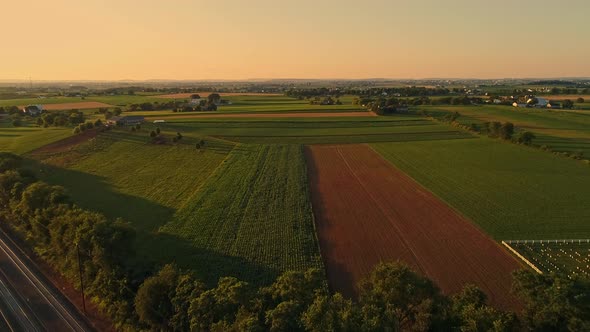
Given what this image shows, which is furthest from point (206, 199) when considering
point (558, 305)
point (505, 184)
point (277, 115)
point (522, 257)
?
point (277, 115)

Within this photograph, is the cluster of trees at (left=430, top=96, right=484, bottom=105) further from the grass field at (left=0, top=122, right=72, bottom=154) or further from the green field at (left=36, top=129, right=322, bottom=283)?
the grass field at (left=0, top=122, right=72, bottom=154)

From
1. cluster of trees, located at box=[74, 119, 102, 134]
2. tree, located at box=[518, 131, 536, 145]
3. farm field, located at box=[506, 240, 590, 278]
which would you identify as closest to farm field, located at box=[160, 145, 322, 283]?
farm field, located at box=[506, 240, 590, 278]

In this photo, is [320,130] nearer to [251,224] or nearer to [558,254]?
[251,224]

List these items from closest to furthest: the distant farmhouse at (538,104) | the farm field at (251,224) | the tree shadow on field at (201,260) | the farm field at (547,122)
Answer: the tree shadow on field at (201,260) → the farm field at (251,224) → the farm field at (547,122) → the distant farmhouse at (538,104)

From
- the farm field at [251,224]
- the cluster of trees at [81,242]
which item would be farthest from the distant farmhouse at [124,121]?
the cluster of trees at [81,242]

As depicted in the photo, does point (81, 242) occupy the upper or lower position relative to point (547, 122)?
lower

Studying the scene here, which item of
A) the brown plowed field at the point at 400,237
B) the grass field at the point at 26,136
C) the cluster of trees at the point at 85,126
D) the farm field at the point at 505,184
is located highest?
Result: the cluster of trees at the point at 85,126

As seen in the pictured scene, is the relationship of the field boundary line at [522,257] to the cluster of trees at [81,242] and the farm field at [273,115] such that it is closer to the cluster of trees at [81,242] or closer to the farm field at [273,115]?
the cluster of trees at [81,242]
